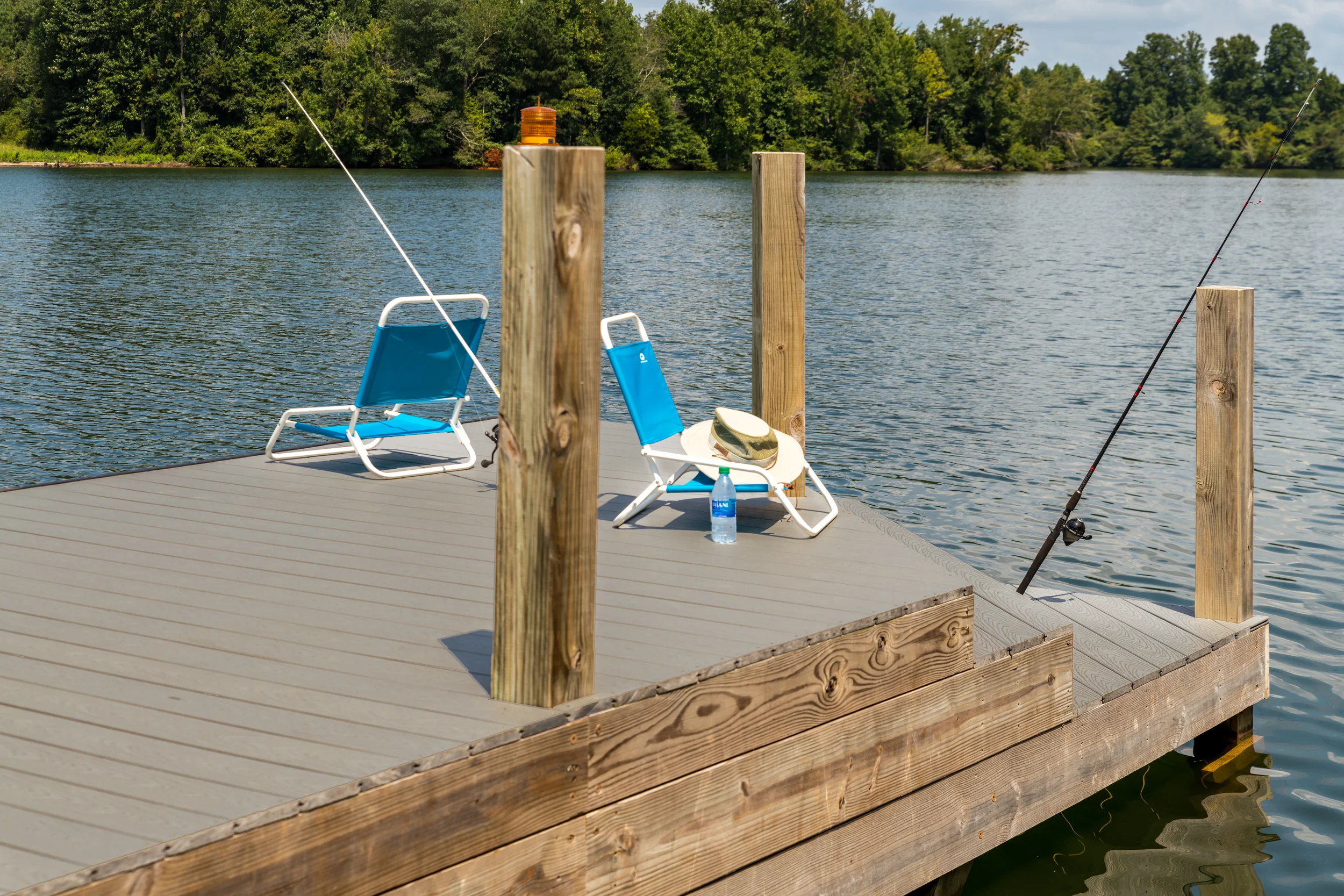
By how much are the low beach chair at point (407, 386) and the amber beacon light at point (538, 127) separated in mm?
3054

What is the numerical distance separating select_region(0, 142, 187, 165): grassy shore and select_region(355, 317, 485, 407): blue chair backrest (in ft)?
210

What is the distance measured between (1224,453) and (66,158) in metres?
68.4

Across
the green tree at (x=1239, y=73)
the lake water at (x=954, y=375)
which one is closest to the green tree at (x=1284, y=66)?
the green tree at (x=1239, y=73)

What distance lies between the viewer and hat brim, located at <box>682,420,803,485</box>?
15.8ft

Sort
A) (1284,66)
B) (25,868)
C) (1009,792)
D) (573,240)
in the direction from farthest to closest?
(1284,66) → (1009,792) → (573,240) → (25,868)

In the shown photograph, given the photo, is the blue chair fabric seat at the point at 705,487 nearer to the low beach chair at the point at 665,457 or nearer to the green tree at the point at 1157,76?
the low beach chair at the point at 665,457

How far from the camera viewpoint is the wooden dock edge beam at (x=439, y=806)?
2244 millimetres

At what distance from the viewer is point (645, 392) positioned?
5.23 metres

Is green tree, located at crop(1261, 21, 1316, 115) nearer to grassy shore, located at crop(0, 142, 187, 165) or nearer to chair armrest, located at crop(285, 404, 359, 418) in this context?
grassy shore, located at crop(0, 142, 187, 165)

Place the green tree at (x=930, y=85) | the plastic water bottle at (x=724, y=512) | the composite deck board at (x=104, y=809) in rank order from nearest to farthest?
the composite deck board at (x=104, y=809)
the plastic water bottle at (x=724, y=512)
the green tree at (x=930, y=85)

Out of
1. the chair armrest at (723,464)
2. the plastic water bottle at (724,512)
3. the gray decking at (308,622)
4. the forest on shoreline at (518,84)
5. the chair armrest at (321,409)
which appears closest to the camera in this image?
the gray decking at (308,622)

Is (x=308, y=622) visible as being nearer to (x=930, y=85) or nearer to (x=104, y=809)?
(x=104, y=809)

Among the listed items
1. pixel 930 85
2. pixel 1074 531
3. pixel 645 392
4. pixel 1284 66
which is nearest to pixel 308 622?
pixel 645 392

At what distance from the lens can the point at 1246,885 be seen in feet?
15.7
